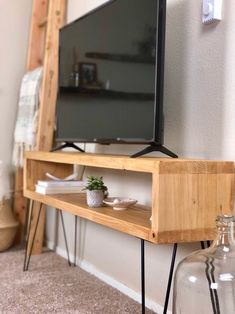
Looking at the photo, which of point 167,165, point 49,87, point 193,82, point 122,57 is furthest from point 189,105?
point 49,87

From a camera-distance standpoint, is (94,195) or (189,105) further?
(94,195)

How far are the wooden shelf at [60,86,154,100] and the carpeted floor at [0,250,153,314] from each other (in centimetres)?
92

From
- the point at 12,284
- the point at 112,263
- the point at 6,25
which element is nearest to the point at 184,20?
the point at 112,263

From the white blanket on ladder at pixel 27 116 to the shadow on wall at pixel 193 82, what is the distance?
1228 millimetres

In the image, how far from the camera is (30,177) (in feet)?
7.61

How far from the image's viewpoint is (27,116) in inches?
109

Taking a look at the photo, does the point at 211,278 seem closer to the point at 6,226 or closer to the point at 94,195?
the point at 94,195

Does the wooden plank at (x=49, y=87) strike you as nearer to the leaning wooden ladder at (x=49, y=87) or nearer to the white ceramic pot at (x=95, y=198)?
the leaning wooden ladder at (x=49, y=87)

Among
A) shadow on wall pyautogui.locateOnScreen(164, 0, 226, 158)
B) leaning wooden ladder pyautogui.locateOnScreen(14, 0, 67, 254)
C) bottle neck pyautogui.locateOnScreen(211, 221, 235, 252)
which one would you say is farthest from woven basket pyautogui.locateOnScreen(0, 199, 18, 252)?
bottle neck pyautogui.locateOnScreen(211, 221, 235, 252)

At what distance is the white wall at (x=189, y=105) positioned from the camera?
57.3 inches

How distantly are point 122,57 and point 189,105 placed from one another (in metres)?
0.35

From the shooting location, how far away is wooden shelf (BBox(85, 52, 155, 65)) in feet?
4.99

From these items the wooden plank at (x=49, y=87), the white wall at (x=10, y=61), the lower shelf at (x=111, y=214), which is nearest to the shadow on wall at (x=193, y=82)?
the lower shelf at (x=111, y=214)

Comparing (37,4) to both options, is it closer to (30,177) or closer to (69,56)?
(69,56)
